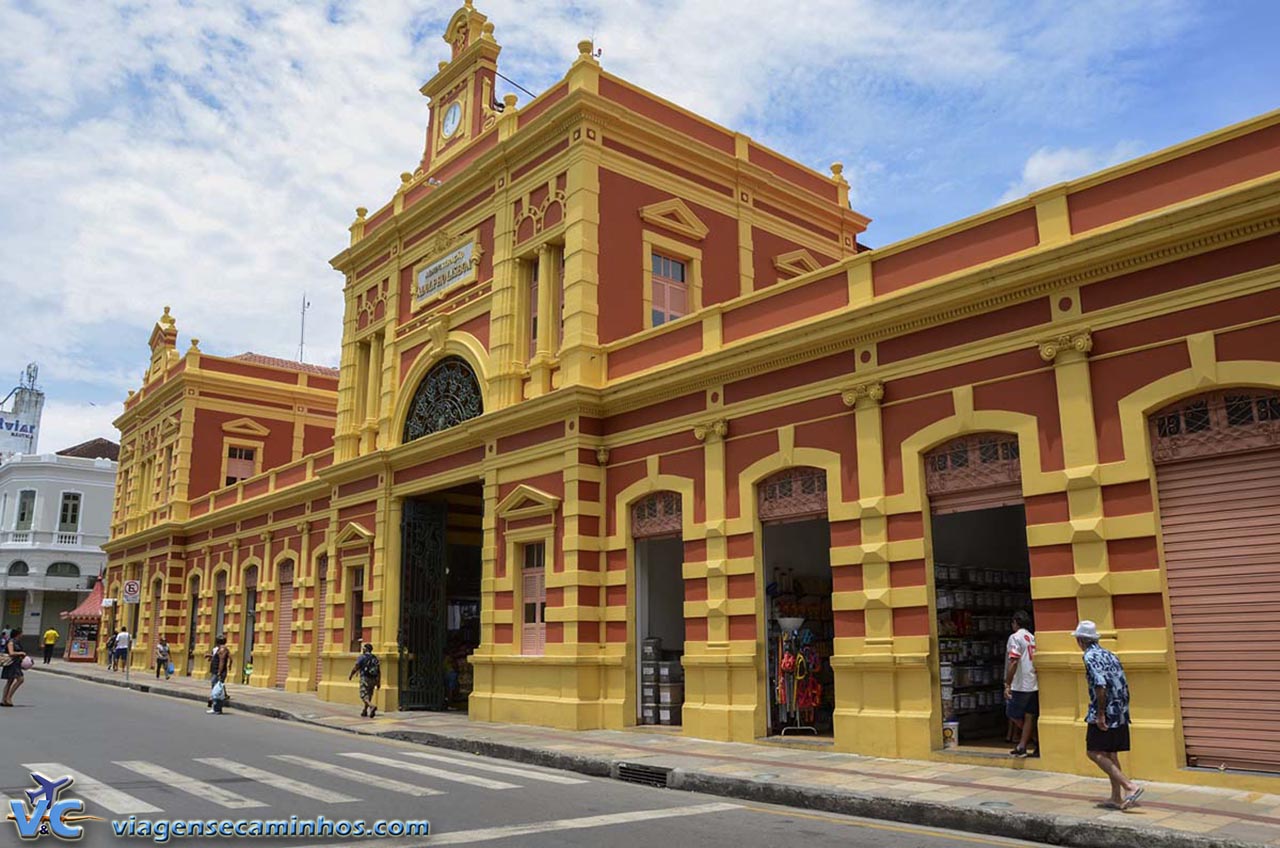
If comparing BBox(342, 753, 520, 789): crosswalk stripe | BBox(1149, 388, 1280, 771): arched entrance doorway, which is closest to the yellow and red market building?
BBox(1149, 388, 1280, 771): arched entrance doorway

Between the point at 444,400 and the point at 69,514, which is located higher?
the point at 69,514

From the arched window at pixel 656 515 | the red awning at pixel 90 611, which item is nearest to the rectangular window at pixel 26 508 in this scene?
the red awning at pixel 90 611

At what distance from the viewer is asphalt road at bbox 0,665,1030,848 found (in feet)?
27.7

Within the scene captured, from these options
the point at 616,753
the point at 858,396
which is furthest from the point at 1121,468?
the point at 616,753

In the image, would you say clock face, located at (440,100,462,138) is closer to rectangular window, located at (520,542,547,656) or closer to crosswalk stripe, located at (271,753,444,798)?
rectangular window, located at (520,542,547,656)

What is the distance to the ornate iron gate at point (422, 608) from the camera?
22109mm

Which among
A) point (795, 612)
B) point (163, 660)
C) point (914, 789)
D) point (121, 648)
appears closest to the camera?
point (914, 789)

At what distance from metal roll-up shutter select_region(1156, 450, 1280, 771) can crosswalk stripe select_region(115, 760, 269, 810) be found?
30.6 feet

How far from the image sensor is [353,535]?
24641 millimetres

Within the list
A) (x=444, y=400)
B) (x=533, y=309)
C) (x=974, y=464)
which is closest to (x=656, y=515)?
(x=533, y=309)

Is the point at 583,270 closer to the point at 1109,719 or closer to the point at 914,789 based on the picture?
the point at 914,789

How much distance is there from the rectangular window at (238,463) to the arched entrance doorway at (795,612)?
94.6ft

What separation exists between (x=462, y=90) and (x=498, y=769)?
55.0 ft

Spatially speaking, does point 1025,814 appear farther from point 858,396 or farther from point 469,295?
point 469,295
